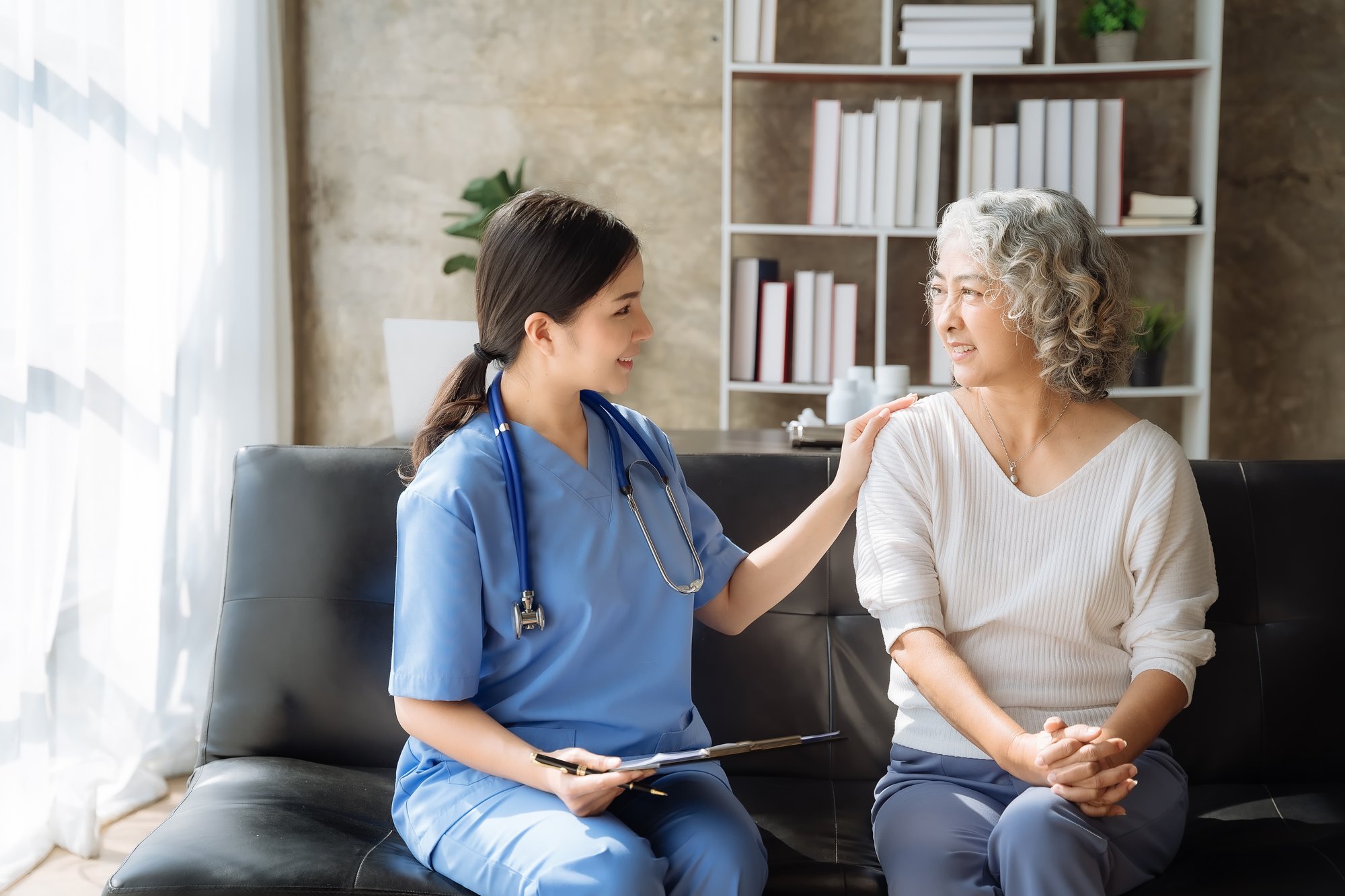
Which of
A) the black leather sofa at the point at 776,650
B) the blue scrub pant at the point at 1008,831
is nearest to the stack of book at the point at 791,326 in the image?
the black leather sofa at the point at 776,650

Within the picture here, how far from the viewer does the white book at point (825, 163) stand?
11.5 feet

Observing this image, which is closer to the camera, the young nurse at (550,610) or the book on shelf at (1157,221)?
the young nurse at (550,610)

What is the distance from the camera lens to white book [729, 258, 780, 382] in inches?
144

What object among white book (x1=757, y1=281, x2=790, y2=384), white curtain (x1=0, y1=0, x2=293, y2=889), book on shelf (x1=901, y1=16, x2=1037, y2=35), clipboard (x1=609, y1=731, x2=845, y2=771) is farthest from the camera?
white book (x1=757, y1=281, x2=790, y2=384)

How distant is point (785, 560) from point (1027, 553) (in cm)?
35

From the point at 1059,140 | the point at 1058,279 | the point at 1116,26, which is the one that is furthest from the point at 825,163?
the point at 1058,279

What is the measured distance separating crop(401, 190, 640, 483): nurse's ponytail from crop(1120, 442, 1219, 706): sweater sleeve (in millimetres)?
811

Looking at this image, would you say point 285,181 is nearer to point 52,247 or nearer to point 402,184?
point 402,184

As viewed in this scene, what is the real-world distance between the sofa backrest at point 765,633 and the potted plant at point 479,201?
76.9 inches

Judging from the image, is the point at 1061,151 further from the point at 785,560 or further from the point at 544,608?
the point at 544,608

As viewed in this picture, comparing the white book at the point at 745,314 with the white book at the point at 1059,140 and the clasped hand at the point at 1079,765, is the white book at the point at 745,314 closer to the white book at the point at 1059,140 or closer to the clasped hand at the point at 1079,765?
the white book at the point at 1059,140

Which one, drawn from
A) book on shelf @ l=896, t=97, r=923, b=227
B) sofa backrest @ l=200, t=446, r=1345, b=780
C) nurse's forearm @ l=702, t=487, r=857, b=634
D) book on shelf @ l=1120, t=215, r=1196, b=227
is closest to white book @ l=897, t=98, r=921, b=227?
book on shelf @ l=896, t=97, r=923, b=227

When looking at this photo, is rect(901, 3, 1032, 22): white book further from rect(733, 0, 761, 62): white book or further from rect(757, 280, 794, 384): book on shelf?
rect(757, 280, 794, 384): book on shelf

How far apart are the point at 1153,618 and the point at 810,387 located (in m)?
2.08
